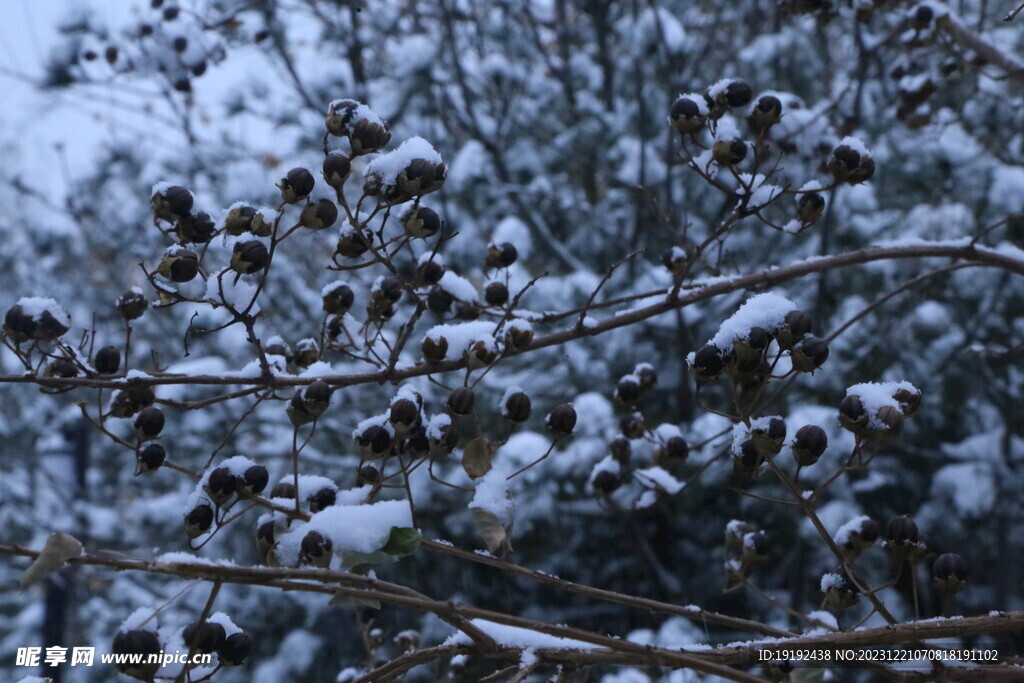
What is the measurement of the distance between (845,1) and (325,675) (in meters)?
3.00

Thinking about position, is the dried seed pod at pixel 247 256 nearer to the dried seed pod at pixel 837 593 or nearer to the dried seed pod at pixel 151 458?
the dried seed pod at pixel 151 458

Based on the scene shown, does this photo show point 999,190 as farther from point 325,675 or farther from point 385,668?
point 325,675

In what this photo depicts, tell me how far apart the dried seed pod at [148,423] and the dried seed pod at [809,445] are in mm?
751

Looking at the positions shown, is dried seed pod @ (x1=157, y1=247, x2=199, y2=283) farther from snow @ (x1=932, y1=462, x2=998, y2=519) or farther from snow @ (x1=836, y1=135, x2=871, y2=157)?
snow @ (x1=932, y1=462, x2=998, y2=519)

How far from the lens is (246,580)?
0.72m

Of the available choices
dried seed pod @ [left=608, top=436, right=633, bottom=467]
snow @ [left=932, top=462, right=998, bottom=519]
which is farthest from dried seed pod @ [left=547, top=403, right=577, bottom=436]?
snow @ [left=932, top=462, right=998, bottom=519]

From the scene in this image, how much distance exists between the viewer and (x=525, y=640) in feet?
3.00

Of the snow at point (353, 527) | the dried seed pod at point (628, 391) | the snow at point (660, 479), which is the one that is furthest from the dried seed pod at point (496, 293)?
the snow at point (353, 527)

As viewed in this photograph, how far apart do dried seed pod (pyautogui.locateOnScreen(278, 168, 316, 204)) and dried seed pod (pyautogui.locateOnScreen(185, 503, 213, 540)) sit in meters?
0.36

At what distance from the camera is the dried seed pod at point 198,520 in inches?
37.2

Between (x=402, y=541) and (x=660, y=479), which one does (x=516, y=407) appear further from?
(x=660, y=479)

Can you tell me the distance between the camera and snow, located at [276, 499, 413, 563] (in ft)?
2.74

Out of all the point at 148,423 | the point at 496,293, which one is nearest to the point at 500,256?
the point at 496,293

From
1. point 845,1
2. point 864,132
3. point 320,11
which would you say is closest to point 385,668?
point 845,1
